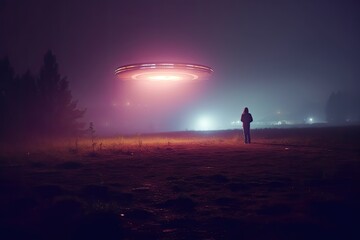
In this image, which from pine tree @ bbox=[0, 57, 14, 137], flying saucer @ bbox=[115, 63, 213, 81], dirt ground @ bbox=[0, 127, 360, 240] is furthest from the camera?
pine tree @ bbox=[0, 57, 14, 137]

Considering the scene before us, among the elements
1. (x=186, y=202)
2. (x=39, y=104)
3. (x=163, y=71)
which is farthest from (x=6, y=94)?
(x=186, y=202)

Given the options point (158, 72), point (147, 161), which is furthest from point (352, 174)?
point (158, 72)

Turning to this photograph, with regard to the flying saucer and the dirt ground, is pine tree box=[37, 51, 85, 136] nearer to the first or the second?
the flying saucer

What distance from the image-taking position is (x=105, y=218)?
6.60 m

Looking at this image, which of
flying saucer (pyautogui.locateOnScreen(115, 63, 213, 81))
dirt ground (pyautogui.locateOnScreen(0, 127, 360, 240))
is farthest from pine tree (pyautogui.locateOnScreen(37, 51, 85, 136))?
dirt ground (pyautogui.locateOnScreen(0, 127, 360, 240))

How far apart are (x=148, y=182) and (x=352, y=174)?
636 cm

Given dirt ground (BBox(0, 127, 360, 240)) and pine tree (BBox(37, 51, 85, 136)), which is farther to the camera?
pine tree (BBox(37, 51, 85, 136))

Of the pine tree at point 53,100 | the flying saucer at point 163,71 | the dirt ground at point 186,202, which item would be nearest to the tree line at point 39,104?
the pine tree at point 53,100

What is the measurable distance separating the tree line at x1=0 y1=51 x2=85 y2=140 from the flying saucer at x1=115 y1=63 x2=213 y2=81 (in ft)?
79.9

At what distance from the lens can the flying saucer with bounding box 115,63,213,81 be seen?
27812 millimetres

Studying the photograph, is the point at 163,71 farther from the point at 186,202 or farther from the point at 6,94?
the point at 6,94

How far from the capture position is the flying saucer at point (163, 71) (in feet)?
91.2

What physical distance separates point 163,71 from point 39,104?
1160 inches

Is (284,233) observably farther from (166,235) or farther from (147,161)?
(147,161)
